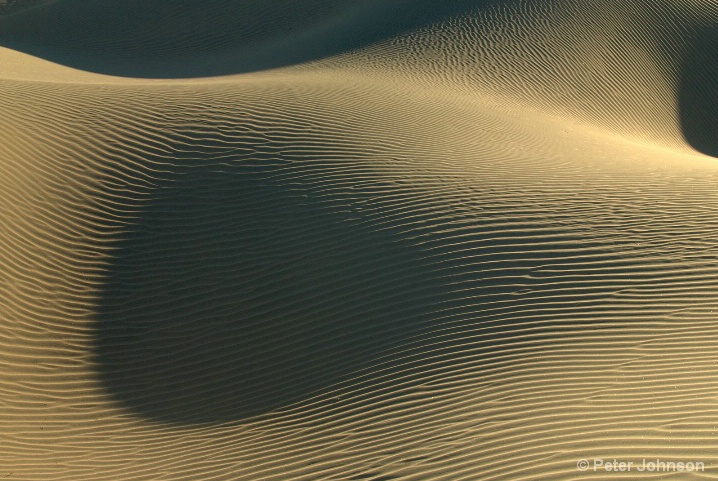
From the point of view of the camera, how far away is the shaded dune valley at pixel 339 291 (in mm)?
5098

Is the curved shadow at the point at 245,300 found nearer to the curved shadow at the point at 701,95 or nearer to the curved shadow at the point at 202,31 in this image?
Result: the curved shadow at the point at 202,31

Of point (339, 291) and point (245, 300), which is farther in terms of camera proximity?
point (245, 300)

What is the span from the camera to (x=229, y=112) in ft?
33.6

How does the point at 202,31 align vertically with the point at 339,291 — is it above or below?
above

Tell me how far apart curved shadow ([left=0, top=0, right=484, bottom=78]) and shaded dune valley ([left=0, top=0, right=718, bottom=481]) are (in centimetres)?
620

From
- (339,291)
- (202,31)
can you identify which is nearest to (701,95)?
→ (339,291)

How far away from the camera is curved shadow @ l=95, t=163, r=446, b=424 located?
21.2 feet

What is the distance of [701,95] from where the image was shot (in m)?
17.2

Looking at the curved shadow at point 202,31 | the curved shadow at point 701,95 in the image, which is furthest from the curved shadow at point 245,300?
the curved shadow at point 701,95

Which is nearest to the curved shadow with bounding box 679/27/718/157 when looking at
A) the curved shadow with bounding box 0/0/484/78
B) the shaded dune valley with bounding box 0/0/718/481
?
the shaded dune valley with bounding box 0/0/718/481

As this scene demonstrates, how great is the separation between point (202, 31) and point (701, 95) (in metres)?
14.4

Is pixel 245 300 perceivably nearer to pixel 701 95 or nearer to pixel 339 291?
pixel 339 291

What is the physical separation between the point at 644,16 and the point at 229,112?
43.7 ft

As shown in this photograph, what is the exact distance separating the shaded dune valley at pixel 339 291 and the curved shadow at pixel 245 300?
0.03 meters
